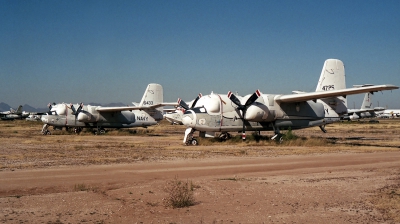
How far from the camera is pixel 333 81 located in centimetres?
3506

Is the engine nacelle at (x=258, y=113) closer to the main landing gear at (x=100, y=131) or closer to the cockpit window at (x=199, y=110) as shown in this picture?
the cockpit window at (x=199, y=110)

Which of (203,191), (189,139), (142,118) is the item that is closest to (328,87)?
(189,139)

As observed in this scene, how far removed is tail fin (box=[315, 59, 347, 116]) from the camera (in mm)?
35062

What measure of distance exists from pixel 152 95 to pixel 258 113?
23210 mm

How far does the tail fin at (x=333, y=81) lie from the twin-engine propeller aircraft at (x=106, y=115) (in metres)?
16.2

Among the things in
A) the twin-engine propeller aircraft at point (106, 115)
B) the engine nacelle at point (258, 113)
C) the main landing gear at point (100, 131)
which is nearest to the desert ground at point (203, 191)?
the engine nacelle at point (258, 113)

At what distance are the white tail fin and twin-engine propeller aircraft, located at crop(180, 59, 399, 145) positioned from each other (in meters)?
19.1

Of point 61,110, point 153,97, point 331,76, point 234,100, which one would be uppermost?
point 331,76

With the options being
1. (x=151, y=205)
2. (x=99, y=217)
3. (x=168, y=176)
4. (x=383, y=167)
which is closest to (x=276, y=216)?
(x=151, y=205)

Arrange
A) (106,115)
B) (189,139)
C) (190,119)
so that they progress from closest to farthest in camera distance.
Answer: (190,119)
(189,139)
(106,115)

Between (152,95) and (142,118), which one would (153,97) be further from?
(142,118)

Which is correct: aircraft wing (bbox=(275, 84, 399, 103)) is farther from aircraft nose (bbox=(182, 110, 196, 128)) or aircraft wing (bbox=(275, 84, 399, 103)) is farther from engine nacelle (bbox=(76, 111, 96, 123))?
engine nacelle (bbox=(76, 111, 96, 123))

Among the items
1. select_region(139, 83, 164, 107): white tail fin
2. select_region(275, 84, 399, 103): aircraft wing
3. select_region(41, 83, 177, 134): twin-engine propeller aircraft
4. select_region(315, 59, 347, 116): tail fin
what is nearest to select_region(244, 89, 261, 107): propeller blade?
select_region(275, 84, 399, 103): aircraft wing

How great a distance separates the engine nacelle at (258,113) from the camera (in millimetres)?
29547
